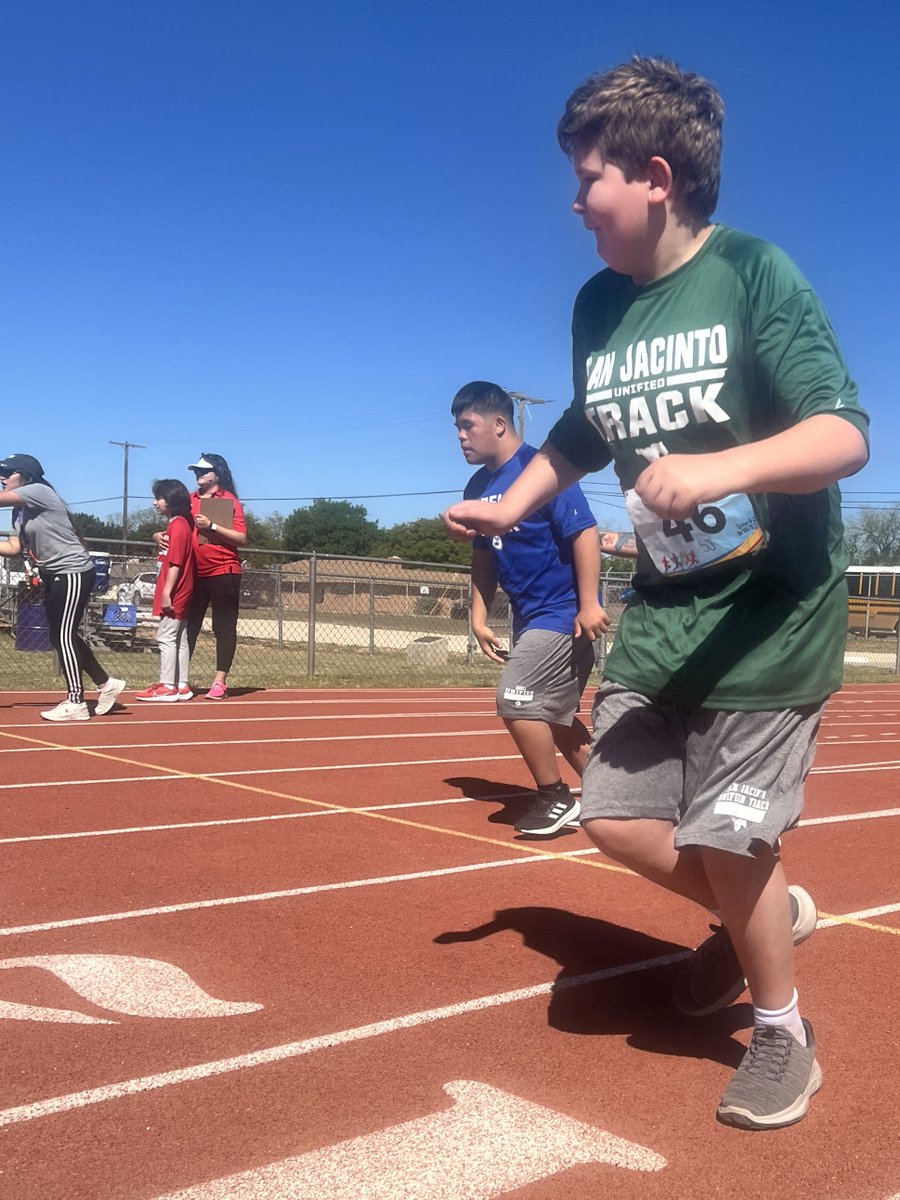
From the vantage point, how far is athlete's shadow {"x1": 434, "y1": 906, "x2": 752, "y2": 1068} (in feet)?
10.3

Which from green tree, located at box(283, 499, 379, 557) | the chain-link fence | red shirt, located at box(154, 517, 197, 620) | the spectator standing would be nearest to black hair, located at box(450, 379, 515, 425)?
the spectator standing

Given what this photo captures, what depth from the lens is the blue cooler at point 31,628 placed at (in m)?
13.1

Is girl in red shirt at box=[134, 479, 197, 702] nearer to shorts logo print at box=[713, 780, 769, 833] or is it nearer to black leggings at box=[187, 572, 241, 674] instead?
black leggings at box=[187, 572, 241, 674]

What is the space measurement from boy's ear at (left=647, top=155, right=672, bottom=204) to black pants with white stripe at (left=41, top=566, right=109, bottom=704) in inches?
302

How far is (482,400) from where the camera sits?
579 centimetres

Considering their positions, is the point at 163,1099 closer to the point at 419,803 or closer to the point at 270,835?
the point at 270,835

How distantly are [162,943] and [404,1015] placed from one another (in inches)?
38.0

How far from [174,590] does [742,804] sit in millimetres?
9247

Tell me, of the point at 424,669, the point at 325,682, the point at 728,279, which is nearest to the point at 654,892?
the point at 728,279

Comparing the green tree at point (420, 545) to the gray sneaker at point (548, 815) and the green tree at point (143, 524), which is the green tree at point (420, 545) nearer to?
the green tree at point (143, 524)

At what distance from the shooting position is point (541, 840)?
18.4 ft

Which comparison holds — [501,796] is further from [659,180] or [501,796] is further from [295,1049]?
[659,180]

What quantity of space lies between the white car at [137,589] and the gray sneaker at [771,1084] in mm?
13678

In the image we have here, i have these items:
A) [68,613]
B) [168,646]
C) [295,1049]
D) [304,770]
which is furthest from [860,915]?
[168,646]
